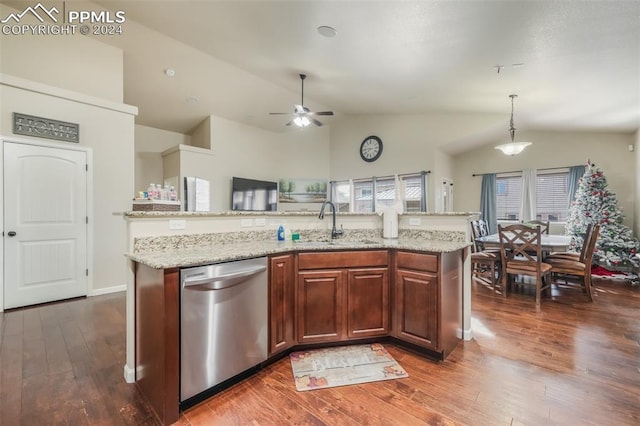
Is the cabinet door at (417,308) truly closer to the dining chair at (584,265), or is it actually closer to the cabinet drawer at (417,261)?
the cabinet drawer at (417,261)

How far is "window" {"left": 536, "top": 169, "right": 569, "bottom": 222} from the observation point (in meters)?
5.90

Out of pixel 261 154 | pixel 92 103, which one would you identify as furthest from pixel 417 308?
pixel 261 154

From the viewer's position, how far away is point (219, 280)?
66.5 inches

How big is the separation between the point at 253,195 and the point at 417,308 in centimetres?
511

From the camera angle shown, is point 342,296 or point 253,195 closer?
point 342,296

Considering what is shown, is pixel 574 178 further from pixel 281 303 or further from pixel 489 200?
pixel 281 303

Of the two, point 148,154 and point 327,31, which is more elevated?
point 327,31

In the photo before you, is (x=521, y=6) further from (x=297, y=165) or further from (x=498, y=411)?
(x=297, y=165)

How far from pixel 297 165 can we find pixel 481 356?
6013 millimetres

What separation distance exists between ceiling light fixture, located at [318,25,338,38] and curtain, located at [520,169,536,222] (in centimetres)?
559

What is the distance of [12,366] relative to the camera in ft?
6.69

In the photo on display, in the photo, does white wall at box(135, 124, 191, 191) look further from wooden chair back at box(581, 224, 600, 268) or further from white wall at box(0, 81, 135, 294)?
wooden chair back at box(581, 224, 600, 268)

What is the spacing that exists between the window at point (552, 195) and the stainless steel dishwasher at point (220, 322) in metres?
6.74

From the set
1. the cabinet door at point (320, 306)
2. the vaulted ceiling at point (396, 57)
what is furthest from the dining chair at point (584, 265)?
the cabinet door at point (320, 306)
